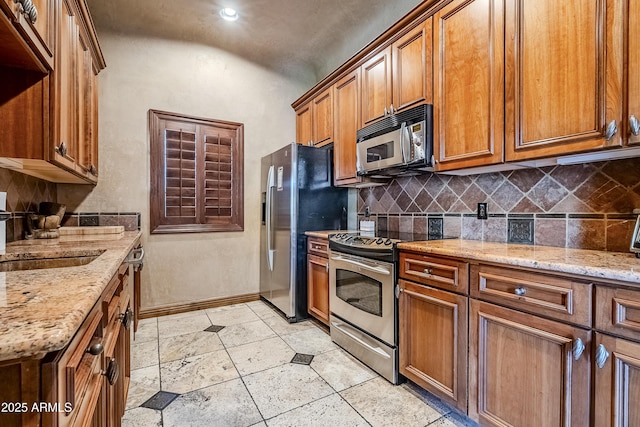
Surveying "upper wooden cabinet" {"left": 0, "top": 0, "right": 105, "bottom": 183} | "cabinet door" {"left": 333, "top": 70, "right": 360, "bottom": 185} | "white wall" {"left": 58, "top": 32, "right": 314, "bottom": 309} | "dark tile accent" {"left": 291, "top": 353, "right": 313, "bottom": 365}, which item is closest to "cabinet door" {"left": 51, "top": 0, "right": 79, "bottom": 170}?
"upper wooden cabinet" {"left": 0, "top": 0, "right": 105, "bottom": 183}

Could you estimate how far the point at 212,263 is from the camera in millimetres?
3395

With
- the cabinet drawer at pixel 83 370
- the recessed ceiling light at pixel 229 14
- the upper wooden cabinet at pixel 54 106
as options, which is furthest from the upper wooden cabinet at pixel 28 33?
the recessed ceiling light at pixel 229 14

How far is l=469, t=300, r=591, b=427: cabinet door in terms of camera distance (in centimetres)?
113

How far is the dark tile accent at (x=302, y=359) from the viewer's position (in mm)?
2188

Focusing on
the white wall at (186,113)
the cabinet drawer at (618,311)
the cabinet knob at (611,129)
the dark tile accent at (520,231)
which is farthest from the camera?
the white wall at (186,113)

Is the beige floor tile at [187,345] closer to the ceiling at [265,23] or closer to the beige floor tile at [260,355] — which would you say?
the beige floor tile at [260,355]

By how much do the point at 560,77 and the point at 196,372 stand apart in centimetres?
262

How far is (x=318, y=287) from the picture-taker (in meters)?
2.82

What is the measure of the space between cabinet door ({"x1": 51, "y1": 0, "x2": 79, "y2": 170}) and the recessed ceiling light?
1.31m

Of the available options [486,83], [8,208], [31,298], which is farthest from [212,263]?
[486,83]

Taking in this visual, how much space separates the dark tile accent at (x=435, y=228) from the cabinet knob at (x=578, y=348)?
1.23m

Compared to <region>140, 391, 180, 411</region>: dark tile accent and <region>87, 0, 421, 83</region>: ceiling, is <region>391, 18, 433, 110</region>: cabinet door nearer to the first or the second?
<region>87, 0, 421, 83</region>: ceiling

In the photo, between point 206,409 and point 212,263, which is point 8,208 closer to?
point 206,409

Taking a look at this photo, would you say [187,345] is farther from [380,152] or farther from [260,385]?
[380,152]
